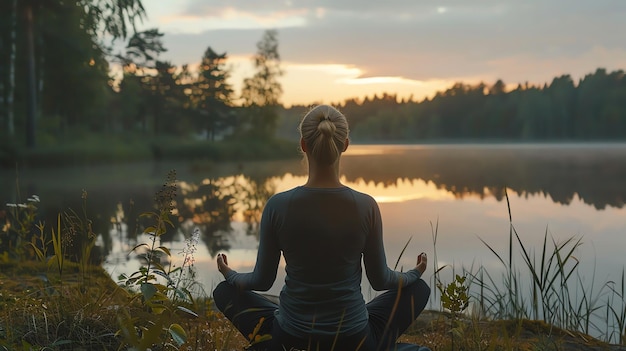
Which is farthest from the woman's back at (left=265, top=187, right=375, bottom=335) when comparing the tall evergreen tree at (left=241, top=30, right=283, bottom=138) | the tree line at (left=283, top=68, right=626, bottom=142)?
the tree line at (left=283, top=68, right=626, bottom=142)

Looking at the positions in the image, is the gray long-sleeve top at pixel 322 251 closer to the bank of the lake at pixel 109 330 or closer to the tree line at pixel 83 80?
the bank of the lake at pixel 109 330

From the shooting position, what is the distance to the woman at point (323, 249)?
2.02 meters

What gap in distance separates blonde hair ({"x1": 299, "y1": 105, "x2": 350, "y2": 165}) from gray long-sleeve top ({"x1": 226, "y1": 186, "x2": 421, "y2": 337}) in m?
0.13

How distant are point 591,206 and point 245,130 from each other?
28.6 metres

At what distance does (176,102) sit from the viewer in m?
38.2

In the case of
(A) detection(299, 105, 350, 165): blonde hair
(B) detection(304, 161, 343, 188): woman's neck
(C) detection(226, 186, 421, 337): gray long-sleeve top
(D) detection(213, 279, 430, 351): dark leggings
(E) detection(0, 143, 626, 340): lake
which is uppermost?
(A) detection(299, 105, 350, 165): blonde hair

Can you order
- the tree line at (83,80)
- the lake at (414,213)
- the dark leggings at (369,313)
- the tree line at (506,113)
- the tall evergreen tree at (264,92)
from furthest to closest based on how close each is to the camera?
1. the tree line at (506,113)
2. the tall evergreen tree at (264,92)
3. the tree line at (83,80)
4. the lake at (414,213)
5. the dark leggings at (369,313)

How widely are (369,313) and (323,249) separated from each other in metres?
0.45

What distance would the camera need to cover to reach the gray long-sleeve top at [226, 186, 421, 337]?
6.64ft

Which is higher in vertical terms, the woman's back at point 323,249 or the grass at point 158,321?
the woman's back at point 323,249

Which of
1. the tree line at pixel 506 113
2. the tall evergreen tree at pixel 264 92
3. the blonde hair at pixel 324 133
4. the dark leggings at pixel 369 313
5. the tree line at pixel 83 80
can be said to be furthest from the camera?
the tree line at pixel 506 113

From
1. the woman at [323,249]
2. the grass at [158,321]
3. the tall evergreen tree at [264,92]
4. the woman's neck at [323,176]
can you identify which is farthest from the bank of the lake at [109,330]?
the tall evergreen tree at [264,92]

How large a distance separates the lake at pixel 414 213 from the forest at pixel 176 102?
3.09m

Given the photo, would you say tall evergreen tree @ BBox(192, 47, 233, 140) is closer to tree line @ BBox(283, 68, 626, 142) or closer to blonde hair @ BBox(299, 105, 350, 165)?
tree line @ BBox(283, 68, 626, 142)
